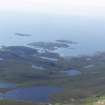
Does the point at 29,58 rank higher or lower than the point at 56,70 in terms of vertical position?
higher

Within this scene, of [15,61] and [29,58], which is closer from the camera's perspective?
[15,61]

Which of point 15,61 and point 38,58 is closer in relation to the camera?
point 15,61

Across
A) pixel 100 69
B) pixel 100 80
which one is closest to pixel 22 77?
pixel 100 80

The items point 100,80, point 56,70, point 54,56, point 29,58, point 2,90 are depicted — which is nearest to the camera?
point 2,90

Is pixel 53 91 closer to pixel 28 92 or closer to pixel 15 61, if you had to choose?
pixel 28 92

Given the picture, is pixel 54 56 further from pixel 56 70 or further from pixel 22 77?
pixel 22 77

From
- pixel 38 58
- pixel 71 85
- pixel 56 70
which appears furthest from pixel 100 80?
pixel 38 58

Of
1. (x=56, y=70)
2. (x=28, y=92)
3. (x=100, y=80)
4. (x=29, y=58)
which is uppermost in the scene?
(x=29, y=58)

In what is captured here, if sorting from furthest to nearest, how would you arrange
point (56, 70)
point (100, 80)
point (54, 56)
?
point (54, 56), point (56, 70), point (100, 80)

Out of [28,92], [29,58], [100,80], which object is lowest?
[28,92]
